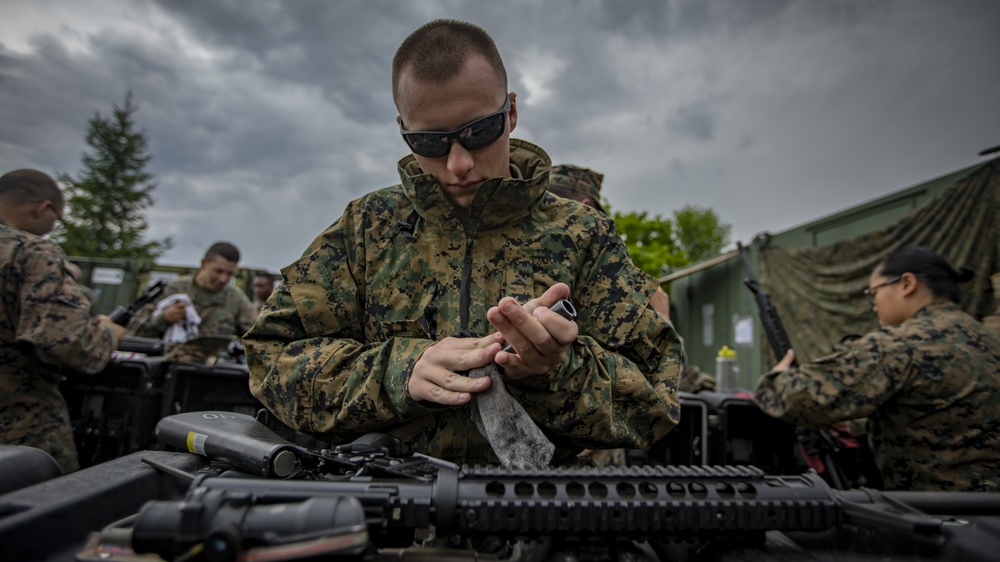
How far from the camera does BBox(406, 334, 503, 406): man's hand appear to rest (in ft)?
4.18

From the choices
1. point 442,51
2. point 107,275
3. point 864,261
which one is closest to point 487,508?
point 442,51

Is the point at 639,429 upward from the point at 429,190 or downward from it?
downward

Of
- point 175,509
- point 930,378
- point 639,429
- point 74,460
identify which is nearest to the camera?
point 175,509

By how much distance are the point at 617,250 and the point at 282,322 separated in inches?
41.9

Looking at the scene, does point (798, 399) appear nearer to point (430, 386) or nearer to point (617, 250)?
point (617, 250)

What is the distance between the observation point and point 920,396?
9.46ft

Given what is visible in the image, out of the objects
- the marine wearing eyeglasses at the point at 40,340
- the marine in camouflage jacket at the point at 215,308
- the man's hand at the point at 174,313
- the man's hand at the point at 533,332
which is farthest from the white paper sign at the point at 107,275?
the man's hand at the point at 533,332

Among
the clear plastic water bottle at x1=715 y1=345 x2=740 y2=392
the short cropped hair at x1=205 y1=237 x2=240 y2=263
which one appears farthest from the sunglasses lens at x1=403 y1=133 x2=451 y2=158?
the short cropped hair at x1=205 y1=237 x2=240 y2=263

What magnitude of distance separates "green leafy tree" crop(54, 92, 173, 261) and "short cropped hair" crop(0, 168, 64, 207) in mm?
29131

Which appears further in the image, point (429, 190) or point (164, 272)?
point (164, 272)

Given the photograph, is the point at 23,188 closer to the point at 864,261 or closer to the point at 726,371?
the point at 726,371

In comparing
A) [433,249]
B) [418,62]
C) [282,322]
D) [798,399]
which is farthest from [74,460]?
[798,399]

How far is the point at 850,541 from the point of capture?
100 cm

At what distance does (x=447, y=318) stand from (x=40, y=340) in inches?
105
